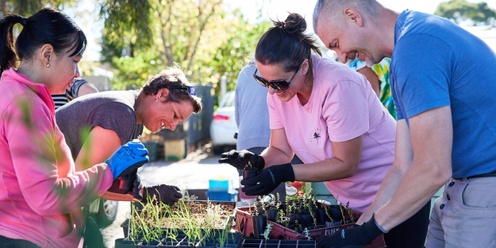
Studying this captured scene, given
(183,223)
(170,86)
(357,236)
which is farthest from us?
(170,86)

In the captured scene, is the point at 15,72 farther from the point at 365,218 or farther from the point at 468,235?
the point at 468,235

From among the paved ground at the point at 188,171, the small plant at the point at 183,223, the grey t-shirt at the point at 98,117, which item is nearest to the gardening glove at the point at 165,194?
the small plant at the point at 183,223

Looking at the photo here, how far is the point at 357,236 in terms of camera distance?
6.88 ft

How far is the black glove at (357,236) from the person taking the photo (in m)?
2.07

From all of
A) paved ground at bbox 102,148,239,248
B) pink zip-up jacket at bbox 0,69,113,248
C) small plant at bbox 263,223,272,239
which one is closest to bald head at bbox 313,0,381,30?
small plant at bbox 263,223,272,239

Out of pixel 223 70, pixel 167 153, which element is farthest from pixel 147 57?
pixel 167 153

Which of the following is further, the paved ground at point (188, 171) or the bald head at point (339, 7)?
the paved ground at point (188, 171)

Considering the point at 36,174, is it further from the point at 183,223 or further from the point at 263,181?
the point at 263,181

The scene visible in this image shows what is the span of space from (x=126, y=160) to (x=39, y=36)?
0.50m

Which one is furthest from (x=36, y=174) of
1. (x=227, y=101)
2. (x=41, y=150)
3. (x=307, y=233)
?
(x=227, y=101)

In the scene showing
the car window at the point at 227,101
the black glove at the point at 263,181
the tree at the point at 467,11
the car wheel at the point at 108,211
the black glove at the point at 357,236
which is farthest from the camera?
the tree at the point at 467,11

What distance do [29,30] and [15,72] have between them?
18 centimetres

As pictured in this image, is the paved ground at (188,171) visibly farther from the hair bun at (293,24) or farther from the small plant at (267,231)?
the small plant at (267,231)

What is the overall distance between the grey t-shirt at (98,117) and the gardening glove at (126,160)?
552 millimetres
